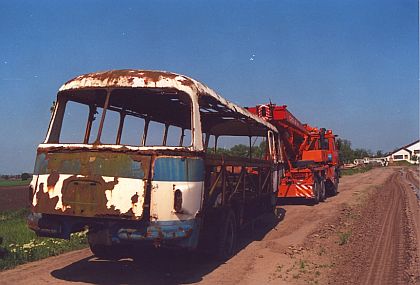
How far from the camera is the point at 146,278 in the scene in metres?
6.13

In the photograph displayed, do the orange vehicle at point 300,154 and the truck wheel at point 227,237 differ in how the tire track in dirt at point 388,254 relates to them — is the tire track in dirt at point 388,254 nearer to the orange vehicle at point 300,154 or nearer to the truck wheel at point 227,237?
the truck wheel at point 227,237

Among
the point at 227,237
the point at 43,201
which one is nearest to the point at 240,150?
the point at 227,237

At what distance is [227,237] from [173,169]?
2559 mm

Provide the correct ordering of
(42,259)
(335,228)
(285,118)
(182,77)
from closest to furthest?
(182,77) → (42,259) → (335,228) → (285,118)

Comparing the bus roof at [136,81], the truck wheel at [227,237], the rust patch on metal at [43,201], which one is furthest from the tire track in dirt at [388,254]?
the rust patch on metal at [43,201]

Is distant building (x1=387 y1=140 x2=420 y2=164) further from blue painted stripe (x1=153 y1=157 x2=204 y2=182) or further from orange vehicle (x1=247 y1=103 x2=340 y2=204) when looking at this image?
blue painted stripe (x1=153 y1=157 x2=204 y2=182)

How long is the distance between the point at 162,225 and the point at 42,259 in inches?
137

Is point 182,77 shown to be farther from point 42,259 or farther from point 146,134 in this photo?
point 42,259

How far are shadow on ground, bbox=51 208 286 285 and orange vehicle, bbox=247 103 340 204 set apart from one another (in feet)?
23.2

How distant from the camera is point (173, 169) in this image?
18.2ft

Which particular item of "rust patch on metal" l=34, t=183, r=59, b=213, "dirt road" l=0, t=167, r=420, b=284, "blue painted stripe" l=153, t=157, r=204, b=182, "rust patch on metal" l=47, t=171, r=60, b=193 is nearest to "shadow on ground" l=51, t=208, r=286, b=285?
"dirt road" l=0, t=167, r=420, b=284

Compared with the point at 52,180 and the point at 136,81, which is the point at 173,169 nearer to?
the point at 136,81

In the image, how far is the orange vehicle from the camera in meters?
14.3

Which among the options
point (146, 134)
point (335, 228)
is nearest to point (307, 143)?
point (335, 228)
